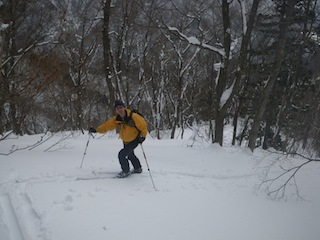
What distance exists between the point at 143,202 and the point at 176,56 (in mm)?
17491

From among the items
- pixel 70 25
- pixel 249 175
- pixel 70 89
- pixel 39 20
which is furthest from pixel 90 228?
pixel 70 89

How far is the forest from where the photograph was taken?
1079 cm

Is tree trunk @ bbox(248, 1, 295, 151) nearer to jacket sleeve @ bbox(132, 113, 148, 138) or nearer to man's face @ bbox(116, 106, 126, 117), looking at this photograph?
jacket sleeve @ bbox(132, 113, 148, 138)

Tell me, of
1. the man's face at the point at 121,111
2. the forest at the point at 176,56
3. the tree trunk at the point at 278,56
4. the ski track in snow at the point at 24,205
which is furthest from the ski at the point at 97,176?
the tree trunk at the point at 278,56

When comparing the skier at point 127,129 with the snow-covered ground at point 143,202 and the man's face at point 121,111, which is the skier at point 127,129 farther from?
the snow-covered ground at point 143,202

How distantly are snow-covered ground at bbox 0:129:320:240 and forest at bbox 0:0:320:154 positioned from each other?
2325mm

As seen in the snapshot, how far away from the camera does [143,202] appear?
578cm

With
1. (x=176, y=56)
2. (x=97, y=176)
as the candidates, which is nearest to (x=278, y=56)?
(x=97, y=176)

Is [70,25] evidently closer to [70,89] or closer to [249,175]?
[70,89]

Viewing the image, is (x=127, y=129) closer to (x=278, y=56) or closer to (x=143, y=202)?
(x=143, y=202)

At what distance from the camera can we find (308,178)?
29.3 feet

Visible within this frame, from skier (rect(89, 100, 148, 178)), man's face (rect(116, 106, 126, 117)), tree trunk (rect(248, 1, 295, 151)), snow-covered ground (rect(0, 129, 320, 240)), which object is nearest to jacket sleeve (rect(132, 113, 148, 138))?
skier (rect(89, 100, 148, 178))

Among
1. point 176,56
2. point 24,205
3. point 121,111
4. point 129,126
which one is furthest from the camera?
point 176,56

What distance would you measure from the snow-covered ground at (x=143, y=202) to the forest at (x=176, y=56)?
2.32 meters
